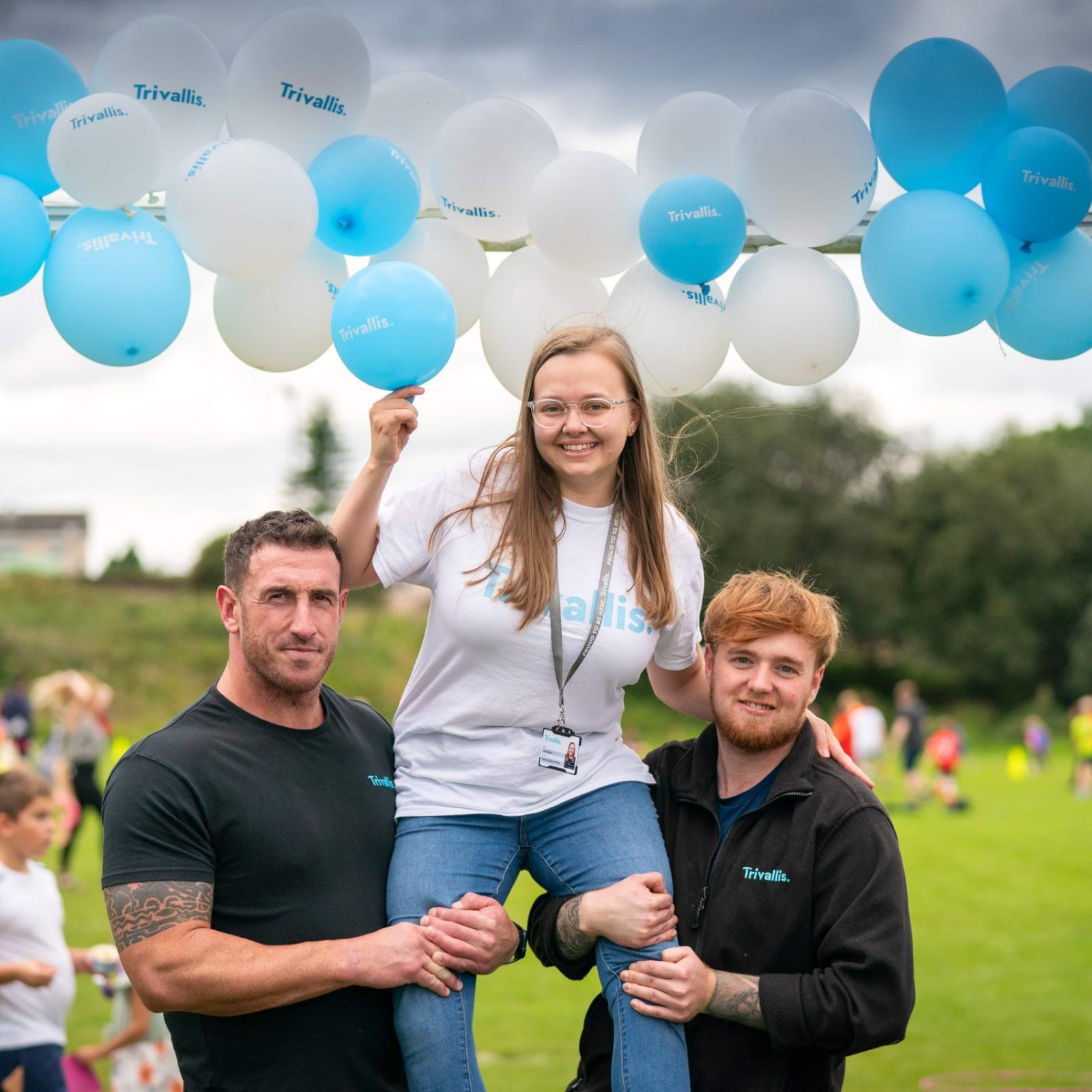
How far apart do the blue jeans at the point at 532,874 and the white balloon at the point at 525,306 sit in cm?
127

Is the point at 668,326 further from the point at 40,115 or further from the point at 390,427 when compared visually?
the point at 40,115

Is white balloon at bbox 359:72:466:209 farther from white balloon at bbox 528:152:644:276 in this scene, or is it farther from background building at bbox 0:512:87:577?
background building at bbox 0:512:87:577

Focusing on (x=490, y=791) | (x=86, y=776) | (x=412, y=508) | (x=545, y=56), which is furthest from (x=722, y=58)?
(x=86, y=776)

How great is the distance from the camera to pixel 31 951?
4414 millimetres

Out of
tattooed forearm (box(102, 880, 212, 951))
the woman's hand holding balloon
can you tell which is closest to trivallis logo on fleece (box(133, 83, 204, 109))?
the woman's hand holding balloon

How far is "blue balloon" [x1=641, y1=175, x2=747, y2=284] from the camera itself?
10.8 ft

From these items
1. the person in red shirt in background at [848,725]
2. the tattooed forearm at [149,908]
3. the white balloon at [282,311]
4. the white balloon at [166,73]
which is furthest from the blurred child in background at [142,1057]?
the person in red shirt in background at [848,725]

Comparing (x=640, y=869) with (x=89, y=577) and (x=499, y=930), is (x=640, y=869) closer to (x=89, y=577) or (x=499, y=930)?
(x=499, y=930)

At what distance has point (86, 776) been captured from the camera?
12453mm

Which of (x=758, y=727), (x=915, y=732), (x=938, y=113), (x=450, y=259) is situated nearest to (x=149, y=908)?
(x=758, y=727)

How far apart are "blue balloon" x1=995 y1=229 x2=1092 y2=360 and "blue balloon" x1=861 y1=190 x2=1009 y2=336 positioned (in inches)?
6.1

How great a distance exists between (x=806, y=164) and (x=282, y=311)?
1519mm

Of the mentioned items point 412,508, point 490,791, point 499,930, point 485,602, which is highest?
point 412,508

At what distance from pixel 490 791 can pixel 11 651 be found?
33884 mm
